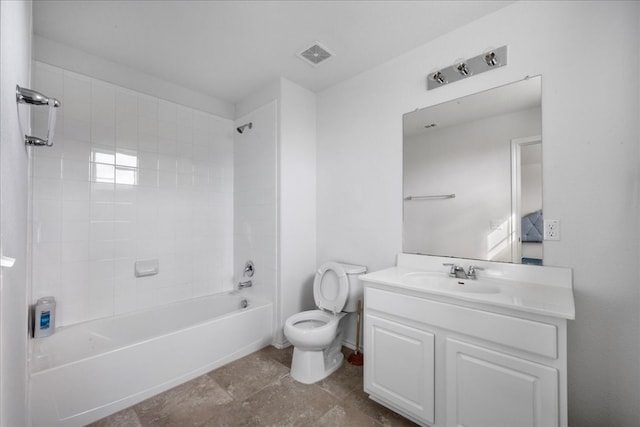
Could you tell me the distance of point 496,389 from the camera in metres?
1.23

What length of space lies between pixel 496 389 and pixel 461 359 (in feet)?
0.55

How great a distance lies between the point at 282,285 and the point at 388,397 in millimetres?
1234

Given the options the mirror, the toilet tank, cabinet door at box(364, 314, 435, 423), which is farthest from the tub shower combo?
the mirror

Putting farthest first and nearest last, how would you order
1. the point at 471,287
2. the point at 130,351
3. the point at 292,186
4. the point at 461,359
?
the point at 292,186 < the point at 130,351 < the point at 471,287 < the point at 461,359

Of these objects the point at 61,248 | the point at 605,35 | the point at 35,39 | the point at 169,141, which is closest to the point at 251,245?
the point at 169,141

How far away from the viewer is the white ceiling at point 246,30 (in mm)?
1693

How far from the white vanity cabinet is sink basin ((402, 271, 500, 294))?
0.17m

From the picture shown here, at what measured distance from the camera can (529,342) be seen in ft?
3.81

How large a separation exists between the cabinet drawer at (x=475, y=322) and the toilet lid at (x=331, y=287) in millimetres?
524

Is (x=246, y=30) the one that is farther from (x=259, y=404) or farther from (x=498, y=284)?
(x=259, y=404)

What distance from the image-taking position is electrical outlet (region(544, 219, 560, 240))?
59.3 inches

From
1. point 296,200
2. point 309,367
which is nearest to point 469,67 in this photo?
point 296,200

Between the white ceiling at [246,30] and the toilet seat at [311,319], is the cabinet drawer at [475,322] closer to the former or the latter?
the toilet seat at [311,319]

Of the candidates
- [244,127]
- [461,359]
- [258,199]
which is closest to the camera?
[461,359]
